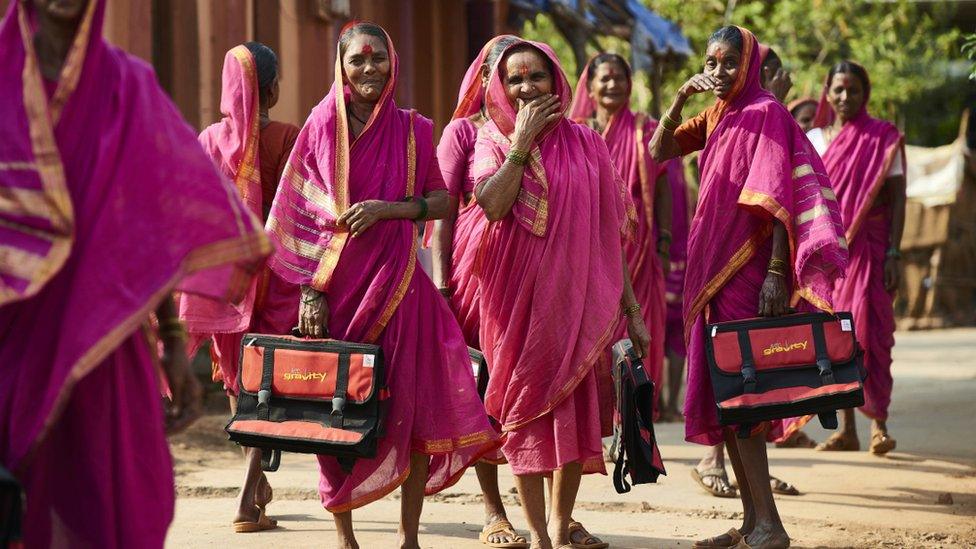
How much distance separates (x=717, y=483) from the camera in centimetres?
767

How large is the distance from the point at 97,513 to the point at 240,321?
274cm

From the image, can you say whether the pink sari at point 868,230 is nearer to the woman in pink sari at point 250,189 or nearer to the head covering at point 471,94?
the head covering at point 471,94

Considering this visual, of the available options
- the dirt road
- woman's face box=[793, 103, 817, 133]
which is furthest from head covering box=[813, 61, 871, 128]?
the dirt road

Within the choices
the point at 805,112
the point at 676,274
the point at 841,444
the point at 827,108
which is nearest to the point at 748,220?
the point at 841,444

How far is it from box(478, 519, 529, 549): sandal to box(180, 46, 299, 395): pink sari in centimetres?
127

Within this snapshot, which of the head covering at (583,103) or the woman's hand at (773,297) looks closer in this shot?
the woman's hand at (773,297)

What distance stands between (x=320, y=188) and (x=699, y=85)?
5.83 feet

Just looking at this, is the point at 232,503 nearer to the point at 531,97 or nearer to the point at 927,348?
the point at 531,97

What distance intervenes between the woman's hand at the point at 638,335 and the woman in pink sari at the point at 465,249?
733 mm

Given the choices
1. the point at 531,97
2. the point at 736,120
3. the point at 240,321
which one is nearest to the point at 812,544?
the point at 736,120

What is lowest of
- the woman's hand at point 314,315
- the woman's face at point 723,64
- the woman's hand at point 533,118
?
the woman's hand at point 314,315

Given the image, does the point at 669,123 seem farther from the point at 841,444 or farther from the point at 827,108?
the point at 841,444

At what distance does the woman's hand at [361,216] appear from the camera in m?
5.44

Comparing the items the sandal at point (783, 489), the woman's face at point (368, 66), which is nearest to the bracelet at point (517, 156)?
the woman's face at point (368, 66)
